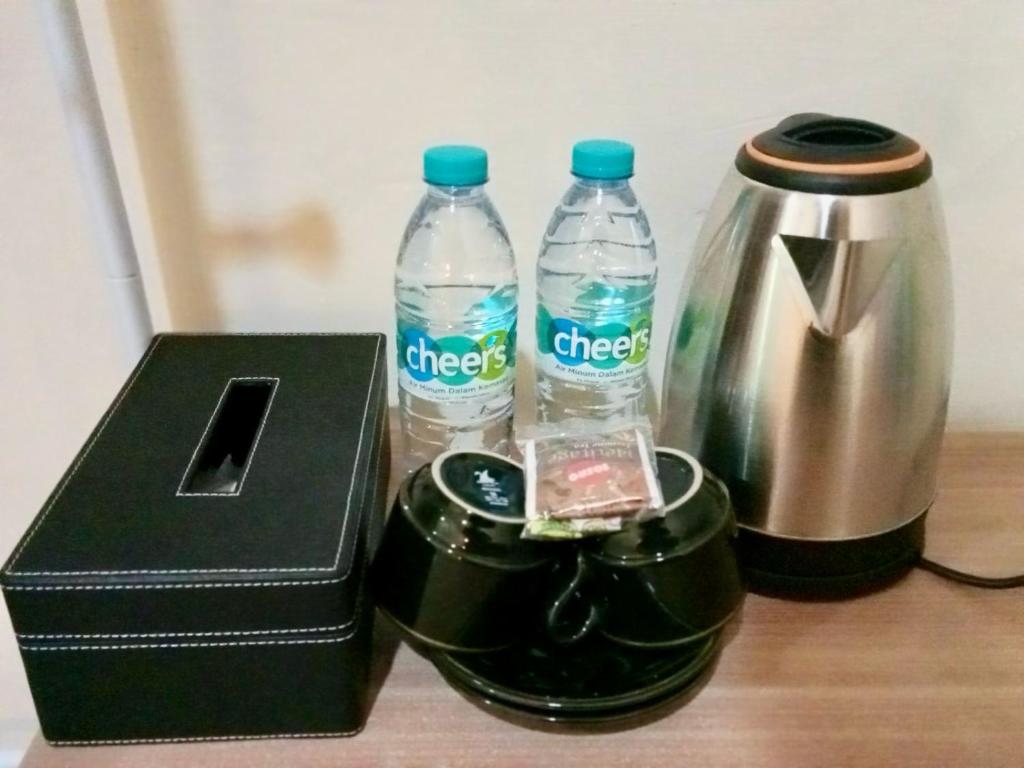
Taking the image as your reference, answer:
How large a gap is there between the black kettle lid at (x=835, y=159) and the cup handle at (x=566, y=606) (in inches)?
10.2

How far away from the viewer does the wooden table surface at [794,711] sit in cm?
53

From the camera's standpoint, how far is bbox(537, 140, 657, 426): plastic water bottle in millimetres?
695

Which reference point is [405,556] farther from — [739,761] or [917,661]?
[917,661]

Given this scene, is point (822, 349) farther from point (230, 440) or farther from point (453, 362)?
point (230, 440)

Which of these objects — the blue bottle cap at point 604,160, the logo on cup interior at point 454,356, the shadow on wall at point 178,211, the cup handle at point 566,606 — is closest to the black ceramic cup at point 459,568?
the cup handle at point 566,606

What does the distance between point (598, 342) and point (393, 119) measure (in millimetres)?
259

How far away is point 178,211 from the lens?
31.9 inches

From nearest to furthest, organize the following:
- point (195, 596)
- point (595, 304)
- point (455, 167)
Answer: point (195, 596)
point (455, 167)
point (595, 304)

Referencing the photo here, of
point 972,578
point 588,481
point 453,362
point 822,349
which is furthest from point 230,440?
point 972,578

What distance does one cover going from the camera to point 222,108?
30.3 inches

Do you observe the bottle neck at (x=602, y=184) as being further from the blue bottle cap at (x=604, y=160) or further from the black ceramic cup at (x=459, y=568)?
the black ceramic cup at (x=459, y=568)

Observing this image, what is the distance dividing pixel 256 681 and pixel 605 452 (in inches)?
9.7

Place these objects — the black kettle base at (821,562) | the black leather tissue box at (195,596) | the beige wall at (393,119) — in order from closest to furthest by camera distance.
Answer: the black leather tissue box at (195,596) < the black kettle base at (821,562) < the beige wall at (393,119)

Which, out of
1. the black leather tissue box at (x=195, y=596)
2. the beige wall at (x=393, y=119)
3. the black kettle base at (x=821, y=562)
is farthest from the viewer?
the beige wall at (x=393, y=119)
